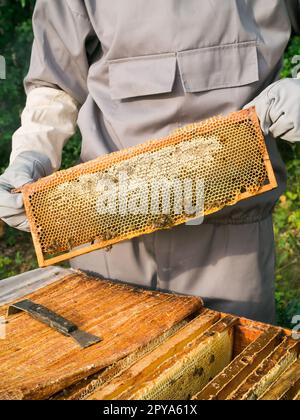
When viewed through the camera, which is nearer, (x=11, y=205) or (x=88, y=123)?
(x=11, y=205)

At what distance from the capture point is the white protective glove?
2.07 meters

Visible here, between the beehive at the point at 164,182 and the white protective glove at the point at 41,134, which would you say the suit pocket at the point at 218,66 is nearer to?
the beehive at the point at 164,182

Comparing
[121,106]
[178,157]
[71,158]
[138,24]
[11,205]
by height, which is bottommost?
[71,158]

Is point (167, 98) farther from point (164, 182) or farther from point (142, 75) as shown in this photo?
point (164, 182)

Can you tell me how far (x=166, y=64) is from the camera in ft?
6.44

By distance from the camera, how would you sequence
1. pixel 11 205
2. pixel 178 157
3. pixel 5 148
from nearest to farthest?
pixel 178 157
pixel 11 205
pixel 5 148

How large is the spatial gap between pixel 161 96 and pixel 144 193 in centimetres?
48

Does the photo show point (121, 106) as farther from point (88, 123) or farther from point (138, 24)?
point (138, 24)

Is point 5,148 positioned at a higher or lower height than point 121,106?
lower

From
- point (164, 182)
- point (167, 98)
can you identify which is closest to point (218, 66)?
point (167, 98)

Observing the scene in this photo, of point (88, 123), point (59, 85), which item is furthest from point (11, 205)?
point (59, 85)

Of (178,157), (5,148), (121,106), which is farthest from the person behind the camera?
(5,148)

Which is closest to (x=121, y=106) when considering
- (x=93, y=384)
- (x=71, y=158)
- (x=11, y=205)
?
(x=11, y=205)

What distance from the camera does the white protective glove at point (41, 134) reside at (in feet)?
6.81
